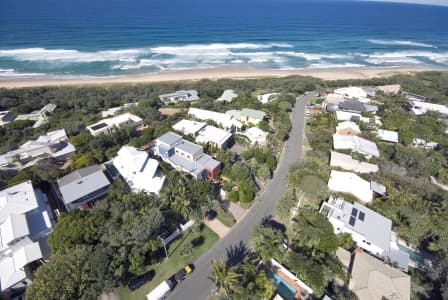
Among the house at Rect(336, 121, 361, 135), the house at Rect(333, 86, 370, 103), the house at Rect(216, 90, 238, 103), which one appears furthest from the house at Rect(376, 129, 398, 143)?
the house at Rect(216, 90, 238, 103)

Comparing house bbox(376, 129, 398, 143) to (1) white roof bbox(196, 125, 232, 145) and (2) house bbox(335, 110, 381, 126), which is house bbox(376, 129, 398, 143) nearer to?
(2) house bbox(335, 110, 381, 126)

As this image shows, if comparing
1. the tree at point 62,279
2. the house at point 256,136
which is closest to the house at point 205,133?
the house at point 256,136

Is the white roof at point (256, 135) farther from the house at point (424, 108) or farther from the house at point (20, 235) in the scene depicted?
the house at point (424, 108)

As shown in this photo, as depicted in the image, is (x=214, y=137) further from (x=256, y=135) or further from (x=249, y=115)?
(x=249, y=115)

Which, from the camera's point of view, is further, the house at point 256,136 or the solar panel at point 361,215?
the house at point 256,136

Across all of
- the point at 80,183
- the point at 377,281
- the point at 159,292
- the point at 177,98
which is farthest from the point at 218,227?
the point at 177,98
